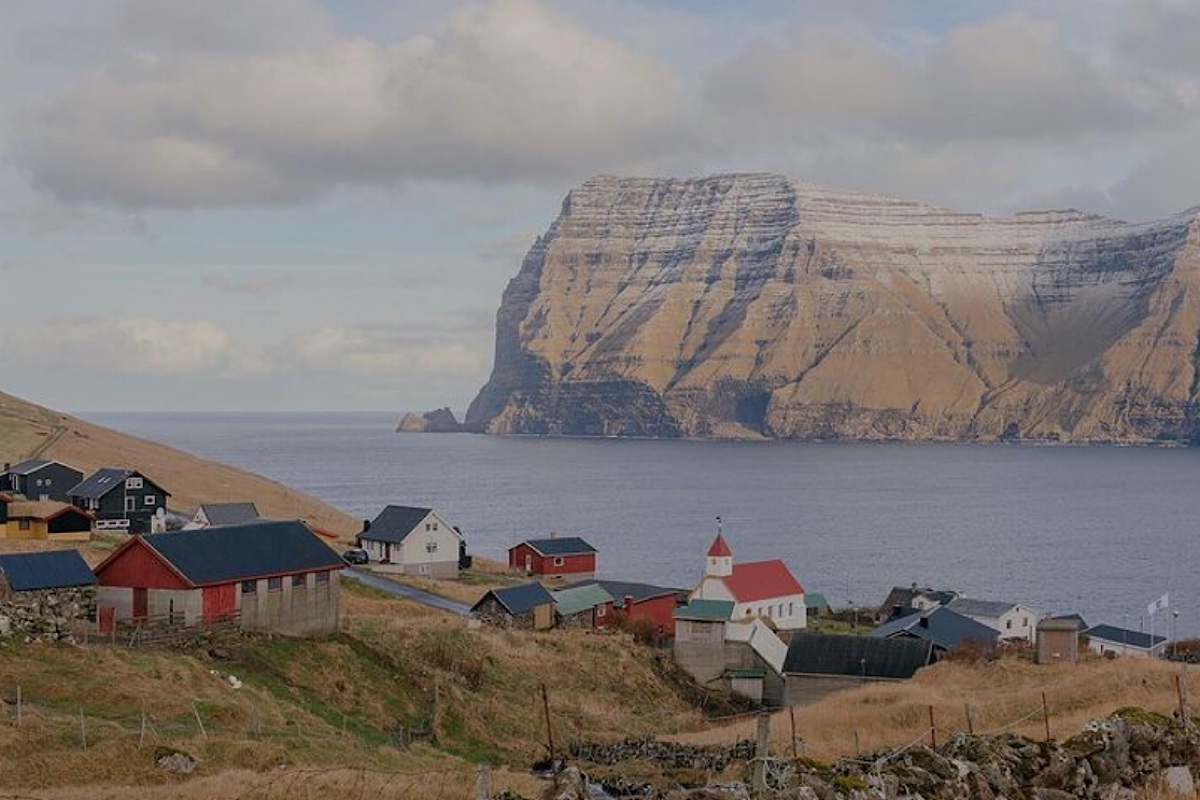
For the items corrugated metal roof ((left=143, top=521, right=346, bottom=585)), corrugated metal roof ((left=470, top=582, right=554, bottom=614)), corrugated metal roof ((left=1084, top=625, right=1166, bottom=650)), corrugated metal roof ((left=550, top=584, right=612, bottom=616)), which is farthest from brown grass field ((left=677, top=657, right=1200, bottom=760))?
corrugated metal roof ((left=1084, top=625, right=1166, bottom=650))

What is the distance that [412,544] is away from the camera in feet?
281

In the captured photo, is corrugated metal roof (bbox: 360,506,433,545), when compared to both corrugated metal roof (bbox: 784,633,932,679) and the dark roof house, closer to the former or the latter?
the dark roof house

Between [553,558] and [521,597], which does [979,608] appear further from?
[521,597]

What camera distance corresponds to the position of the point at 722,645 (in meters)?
63.8

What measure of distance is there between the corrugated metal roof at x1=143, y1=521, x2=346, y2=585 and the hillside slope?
60.6 m

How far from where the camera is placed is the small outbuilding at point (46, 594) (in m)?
41.7

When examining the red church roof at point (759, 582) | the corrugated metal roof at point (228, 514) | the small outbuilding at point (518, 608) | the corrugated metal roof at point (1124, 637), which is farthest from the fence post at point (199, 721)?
the corrugated metal roof at point (1124, 637)

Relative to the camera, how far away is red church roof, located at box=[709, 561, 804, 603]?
74.9 meters

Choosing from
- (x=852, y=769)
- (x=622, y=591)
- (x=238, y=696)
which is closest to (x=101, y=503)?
(x=622, y=591)

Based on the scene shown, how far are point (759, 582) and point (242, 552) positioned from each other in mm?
37129

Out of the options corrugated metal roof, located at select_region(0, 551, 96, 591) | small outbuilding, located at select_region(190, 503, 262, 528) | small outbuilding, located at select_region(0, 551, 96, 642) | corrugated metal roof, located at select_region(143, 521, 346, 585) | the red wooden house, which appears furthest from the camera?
small outbuilding, located at select_region(190, 503, 262, 528)

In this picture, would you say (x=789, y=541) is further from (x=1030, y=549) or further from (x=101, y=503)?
(x=101, y=503)

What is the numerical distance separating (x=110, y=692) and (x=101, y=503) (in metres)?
49.5

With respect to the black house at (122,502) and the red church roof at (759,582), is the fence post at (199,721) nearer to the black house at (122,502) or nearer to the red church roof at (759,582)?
the red church roof at (759,582)
